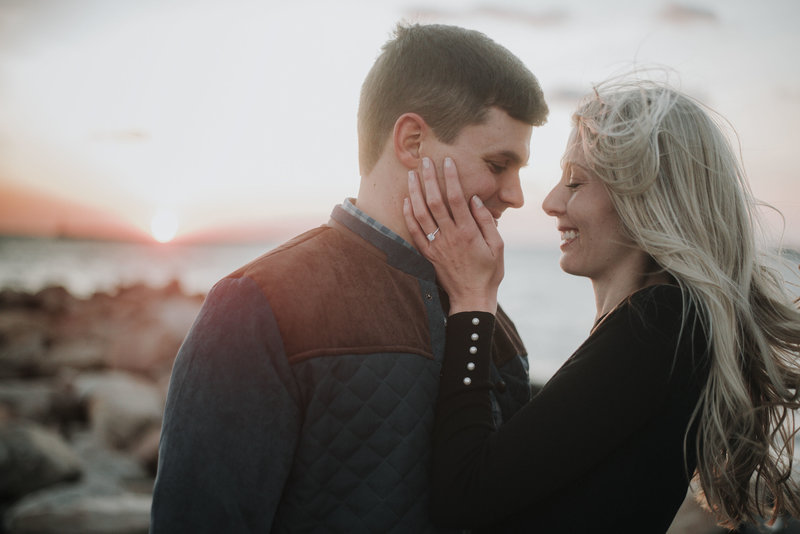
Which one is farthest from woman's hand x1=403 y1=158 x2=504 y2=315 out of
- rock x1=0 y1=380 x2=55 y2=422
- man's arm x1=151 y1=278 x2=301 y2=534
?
rock x1=0 y1=380 x2=55 y2=422

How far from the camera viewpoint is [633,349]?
1683mm

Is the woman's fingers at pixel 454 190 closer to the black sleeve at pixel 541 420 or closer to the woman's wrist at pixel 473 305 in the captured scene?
the woman's wrist at pixel 473 305

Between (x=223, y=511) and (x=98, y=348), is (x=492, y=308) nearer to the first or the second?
(x=223, y=511)

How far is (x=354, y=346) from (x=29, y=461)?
472 cm

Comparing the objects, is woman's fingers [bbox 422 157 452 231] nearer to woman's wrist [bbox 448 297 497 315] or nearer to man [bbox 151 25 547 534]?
man [bbox 151 25 547 534]

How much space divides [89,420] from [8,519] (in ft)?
11.9

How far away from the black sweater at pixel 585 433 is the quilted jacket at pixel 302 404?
0.11 m

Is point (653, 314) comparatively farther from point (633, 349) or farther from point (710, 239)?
point (710, 239)

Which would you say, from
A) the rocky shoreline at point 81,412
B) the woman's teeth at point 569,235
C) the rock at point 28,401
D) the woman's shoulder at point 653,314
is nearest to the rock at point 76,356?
the rocky shoreline at point 81,412

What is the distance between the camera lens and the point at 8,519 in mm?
4152

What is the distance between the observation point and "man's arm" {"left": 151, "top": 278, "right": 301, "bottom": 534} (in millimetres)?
1428

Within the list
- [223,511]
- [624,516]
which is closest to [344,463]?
[223,511]

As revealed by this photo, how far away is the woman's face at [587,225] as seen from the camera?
6.55ft

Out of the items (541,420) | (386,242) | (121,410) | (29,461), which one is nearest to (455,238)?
(386,242)
